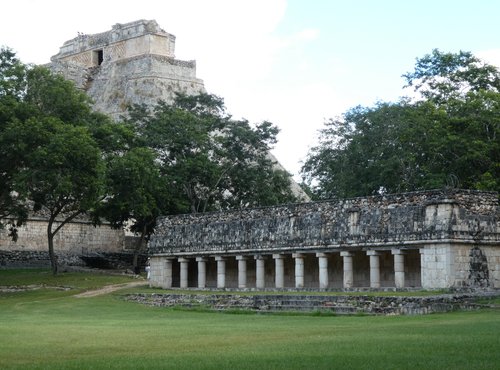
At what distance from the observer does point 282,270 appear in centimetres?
3862

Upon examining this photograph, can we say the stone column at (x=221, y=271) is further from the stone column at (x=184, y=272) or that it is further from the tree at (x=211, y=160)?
the tree at (x=211, y=160)

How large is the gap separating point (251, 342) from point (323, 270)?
20221 millimetres

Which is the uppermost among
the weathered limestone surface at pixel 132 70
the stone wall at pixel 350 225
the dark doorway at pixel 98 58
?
the dark doorway at pixel 98 58

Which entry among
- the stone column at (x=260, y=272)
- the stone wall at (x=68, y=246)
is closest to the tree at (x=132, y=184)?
the stone wall at (x=68, y=246)

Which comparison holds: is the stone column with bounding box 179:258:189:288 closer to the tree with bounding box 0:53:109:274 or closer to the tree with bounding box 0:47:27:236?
the tree with bounding box 0:53:109:274

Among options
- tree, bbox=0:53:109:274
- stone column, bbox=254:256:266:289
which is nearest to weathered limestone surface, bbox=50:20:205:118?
tree, bbox=0:53:109:274

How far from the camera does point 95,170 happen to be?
43.0 m

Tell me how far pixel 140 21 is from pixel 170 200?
1491 inches

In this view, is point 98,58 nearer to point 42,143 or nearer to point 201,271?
point 42,143

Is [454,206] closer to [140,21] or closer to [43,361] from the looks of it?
[43,361]

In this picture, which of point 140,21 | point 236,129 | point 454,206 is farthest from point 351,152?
point 140,21

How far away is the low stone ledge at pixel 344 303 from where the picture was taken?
24.6 meters

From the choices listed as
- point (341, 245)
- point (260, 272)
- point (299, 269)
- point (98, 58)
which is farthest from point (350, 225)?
point (98, 58)

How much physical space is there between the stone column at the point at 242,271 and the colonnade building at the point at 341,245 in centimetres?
4
